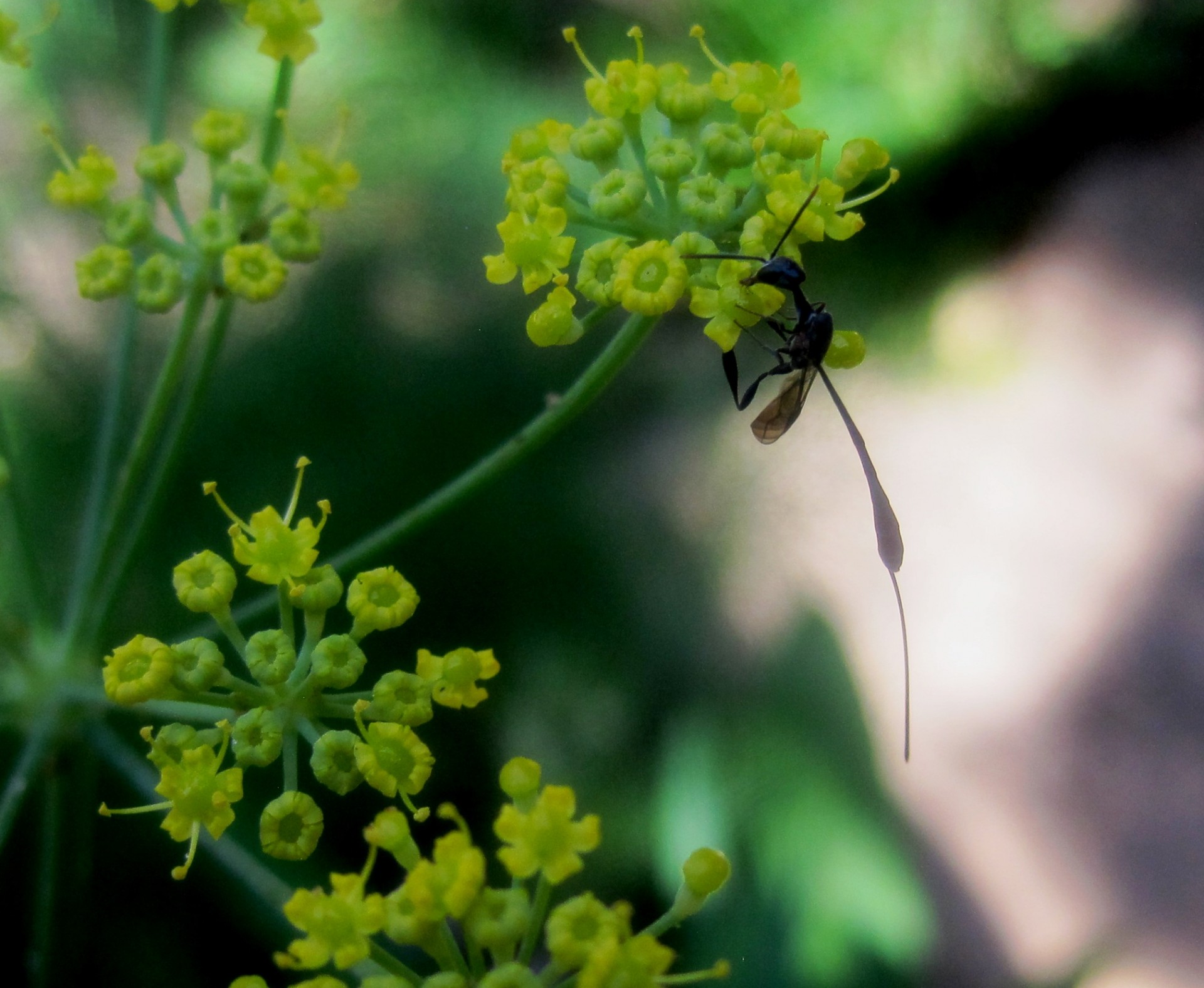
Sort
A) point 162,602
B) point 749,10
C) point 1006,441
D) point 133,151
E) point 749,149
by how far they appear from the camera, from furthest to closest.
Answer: point 1006,441, point 749,10, point 133,151, point 162,602, point 749,149

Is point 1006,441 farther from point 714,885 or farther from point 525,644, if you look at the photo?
point 714,885

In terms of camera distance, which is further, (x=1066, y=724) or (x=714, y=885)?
(x=1066, y=724)

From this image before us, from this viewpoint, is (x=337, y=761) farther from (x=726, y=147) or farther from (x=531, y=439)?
(x=726, y=147)

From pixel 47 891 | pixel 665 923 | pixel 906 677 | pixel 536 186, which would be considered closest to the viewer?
pixel 665 923

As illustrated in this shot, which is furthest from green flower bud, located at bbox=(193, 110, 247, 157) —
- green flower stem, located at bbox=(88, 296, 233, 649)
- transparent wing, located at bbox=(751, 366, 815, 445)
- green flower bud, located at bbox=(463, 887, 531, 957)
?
green flower bud, located at bbox=(463, 887, 531, 957)

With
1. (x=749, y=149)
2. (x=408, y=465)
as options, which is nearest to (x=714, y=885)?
(x=749, y=149)

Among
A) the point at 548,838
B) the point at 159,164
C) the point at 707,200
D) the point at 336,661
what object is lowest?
the point at 548,838

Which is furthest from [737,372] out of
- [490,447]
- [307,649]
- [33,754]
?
[490,447]
